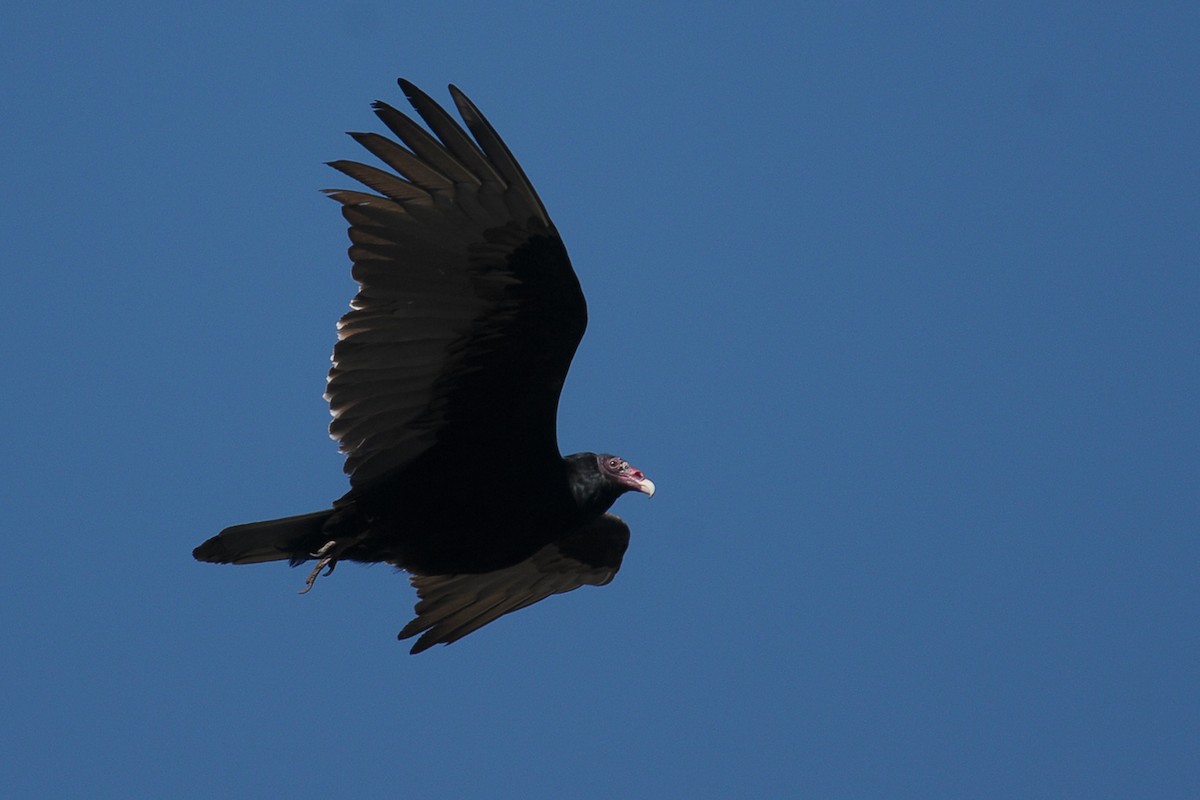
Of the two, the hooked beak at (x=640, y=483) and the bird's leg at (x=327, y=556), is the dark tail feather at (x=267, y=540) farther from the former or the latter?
the hooked beak at (x=640, y=483)

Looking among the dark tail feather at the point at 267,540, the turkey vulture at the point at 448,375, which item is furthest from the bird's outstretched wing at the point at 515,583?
the dark tail feather at the point at 267,540

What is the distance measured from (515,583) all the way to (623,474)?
165cm

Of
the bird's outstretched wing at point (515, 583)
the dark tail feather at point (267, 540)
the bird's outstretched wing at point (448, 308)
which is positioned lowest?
the dark tail feather at point (267, 540)

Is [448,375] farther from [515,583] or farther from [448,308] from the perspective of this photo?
[515,583]

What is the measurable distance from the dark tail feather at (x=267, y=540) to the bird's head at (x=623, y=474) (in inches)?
59.2

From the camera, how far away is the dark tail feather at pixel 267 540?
8617 mm

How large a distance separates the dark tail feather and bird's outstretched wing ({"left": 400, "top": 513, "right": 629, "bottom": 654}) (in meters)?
1.37

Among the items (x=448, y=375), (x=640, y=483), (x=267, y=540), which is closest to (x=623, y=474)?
(x=640, y=483)

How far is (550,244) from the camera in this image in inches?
320

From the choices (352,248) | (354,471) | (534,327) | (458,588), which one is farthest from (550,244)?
(458,588)

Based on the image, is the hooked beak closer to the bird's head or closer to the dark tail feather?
the bird's head

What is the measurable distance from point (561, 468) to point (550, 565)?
1.73m

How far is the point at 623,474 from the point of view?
8.99 meters

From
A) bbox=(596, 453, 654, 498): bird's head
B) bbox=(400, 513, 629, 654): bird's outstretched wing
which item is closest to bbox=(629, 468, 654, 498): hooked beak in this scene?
bbox=(596, 453, 654, 498): bird's head
